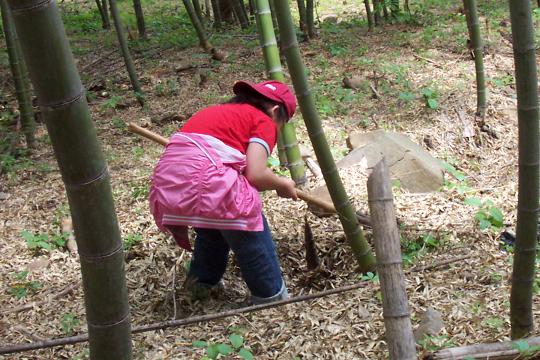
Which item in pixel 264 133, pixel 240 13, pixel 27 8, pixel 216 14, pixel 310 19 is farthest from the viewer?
pixel 216 14

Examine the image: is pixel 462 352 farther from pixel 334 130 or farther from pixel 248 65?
pixel 248 65

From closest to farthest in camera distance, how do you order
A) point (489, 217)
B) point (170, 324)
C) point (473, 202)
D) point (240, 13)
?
point (170, 324) → point (489, 217) → point (473, 202) → point (240, 13)

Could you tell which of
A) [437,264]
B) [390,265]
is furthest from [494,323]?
[390,265]

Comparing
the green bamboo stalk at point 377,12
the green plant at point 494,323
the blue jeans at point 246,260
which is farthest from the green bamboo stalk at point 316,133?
the green bamboo stalk at point 377,12

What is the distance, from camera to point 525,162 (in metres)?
1.99

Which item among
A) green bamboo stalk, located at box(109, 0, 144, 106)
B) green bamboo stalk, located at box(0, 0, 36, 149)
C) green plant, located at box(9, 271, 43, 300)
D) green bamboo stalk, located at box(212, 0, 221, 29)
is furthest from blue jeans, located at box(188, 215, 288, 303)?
green bamboo stalk, located at box(212, 0, 221, 29)

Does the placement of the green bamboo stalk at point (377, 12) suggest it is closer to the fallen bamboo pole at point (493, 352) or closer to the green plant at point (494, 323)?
the green plant at point (494, 323)

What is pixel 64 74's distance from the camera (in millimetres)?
1162

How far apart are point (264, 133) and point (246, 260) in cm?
68

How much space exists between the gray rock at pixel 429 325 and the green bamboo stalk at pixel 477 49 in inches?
140

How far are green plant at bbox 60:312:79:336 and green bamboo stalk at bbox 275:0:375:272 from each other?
4.97 ft

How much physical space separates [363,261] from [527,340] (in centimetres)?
111

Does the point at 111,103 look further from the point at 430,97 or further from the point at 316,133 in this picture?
the point at 316,133

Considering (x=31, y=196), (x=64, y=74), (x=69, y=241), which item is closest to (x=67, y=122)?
(x=64, y=74)
